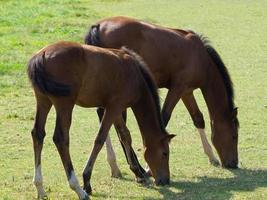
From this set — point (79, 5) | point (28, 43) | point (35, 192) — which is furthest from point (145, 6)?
point (35, 192)

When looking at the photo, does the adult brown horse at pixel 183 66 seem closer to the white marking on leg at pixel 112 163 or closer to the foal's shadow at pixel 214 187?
the foal's shadow at pixel 214 187

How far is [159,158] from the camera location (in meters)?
→ 8.70

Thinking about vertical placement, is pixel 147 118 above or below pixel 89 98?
below

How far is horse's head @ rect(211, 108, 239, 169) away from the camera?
10.0 meters

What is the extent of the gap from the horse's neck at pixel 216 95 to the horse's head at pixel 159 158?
1574 millimetres

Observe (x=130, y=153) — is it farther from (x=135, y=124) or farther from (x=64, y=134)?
(x=135, y=124)

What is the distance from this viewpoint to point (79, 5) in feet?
98.0

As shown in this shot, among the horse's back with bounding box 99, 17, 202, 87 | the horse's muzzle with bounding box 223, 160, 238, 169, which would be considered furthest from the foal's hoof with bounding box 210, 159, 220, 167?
the horse's back with bounding box 99, 17, 202, 87

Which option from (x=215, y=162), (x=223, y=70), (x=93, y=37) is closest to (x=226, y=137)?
(x=215, y=162)

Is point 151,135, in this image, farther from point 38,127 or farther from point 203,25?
point 203,25

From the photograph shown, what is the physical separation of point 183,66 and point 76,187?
2663 millimetres

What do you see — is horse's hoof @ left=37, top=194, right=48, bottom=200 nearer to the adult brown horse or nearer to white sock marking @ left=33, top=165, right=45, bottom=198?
white sock marking @ left=33, top=165, right=45, bottom=198

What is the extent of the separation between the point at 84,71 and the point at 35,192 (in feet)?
4.68

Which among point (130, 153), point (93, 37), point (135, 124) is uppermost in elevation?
point (93, 37)
